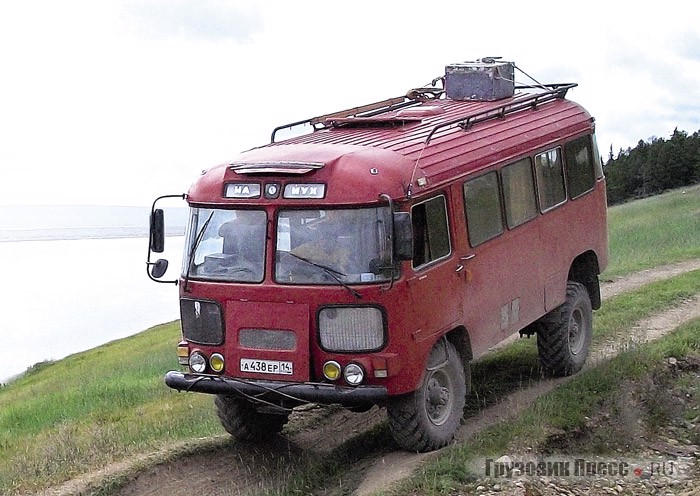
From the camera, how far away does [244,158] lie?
10633 millimetres

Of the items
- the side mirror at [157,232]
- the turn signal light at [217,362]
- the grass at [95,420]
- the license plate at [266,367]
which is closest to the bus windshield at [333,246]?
the license plate at [266,367]

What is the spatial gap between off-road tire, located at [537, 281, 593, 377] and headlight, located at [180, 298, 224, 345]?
461cm

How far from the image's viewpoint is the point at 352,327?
32.2ft

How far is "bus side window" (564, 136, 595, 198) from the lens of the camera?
13.4m

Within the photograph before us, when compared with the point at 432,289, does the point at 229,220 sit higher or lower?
higher

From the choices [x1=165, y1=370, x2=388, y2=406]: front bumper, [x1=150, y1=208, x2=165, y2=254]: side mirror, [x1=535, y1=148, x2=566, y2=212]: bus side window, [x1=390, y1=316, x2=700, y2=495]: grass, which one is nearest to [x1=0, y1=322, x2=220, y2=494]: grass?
[x1=165, y1=370, x2=388, y2=406]: front bumper

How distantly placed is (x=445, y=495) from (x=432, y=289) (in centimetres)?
192

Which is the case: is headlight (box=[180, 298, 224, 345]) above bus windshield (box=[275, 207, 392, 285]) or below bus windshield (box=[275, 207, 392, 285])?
below

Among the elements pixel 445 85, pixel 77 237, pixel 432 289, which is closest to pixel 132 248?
pixel 77 237

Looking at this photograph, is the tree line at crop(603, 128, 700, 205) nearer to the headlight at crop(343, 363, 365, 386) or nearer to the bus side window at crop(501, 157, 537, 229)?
the bus side window at crop(501, 157, 537, 229)

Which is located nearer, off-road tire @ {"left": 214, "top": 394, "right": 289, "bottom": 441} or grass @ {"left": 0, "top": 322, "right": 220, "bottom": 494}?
off-road tire @ {"left": 214, "top": 394, "right": 289, "bottom": 441}

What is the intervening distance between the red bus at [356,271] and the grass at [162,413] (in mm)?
782

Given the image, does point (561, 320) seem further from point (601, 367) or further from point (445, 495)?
point (445, 495)

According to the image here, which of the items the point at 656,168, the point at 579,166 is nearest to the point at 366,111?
the point at 579,166
